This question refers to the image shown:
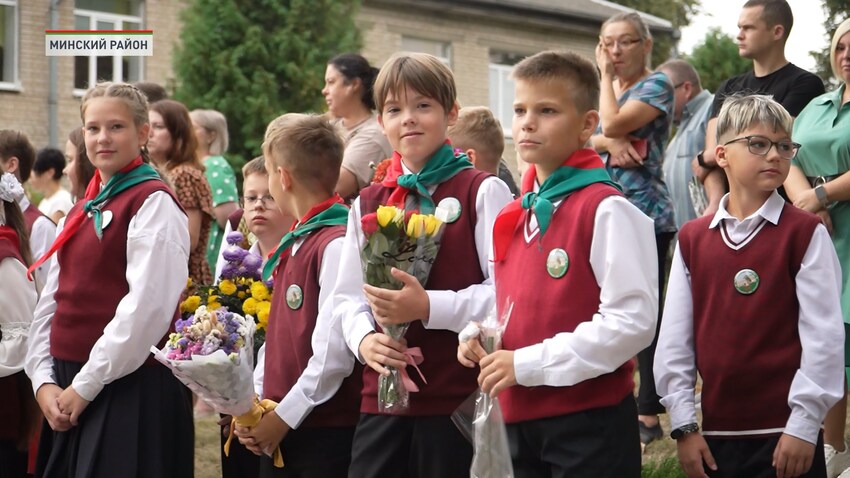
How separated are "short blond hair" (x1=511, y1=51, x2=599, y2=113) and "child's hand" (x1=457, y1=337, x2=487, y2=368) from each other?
91cm

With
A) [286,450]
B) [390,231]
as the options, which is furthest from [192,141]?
[390,231]

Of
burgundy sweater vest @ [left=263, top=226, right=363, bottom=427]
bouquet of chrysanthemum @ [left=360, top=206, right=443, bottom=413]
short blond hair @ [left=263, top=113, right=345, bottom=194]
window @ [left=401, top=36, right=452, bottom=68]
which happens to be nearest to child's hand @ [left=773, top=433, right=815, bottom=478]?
bouquet of chrysanthemum @ [left=360, top=206, right=443, bottom=413]

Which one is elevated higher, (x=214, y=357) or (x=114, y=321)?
(x=114, y=321)

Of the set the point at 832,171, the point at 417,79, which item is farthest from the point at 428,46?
the point at 417,79

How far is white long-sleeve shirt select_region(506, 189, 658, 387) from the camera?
3.59 metres

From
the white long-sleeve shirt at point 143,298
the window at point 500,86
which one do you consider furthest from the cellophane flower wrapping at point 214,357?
the window at point 500,86

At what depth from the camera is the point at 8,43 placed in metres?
17.9

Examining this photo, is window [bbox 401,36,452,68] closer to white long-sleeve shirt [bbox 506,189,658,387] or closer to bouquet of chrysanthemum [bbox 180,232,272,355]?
bouquet of chrysanthemum [bbox 180,232,272,355]

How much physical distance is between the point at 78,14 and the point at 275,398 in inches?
548

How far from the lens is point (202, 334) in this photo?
4.27 m

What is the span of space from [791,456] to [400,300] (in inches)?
60.0

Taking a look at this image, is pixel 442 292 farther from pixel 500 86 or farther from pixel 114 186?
pixel 500 86

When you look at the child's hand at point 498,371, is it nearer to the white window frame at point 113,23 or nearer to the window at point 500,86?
the white window frame at point 113,23

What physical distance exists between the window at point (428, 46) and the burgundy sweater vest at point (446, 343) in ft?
65.5
